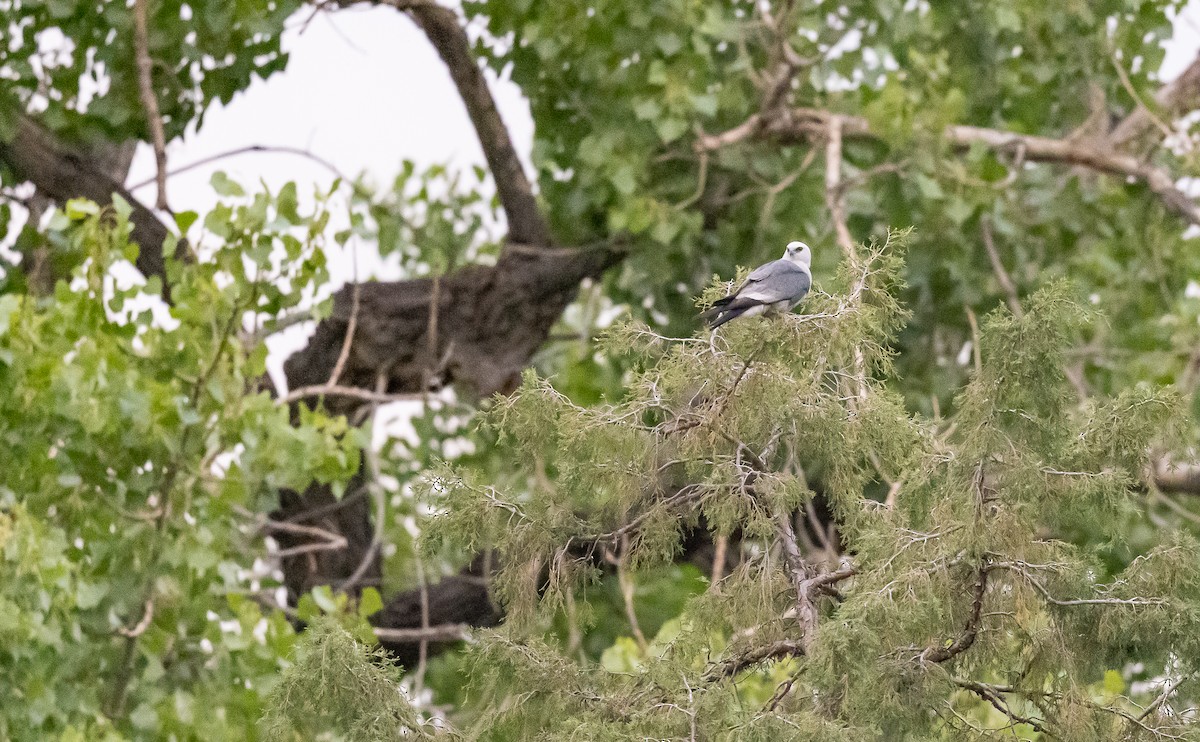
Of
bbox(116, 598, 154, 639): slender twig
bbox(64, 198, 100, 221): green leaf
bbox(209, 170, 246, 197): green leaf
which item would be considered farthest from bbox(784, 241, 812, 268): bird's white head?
bbox(116, 598, 154, 639): slender twig

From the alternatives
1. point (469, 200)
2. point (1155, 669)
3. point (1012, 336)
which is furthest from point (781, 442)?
point (469, 200)

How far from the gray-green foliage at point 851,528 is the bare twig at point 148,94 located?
2.39 metres

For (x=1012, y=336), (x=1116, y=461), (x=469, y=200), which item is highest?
(x=469, y=200)

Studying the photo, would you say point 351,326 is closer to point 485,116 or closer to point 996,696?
point 485,116

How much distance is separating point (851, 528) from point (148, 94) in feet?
9.89

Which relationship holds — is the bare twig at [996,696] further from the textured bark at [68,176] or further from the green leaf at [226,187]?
the textured bark at [68,176]

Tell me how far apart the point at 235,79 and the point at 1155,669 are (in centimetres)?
381

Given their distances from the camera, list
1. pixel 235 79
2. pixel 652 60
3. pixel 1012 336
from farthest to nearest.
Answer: pixel 652 60, pixel 235 79, pixel 1012 336

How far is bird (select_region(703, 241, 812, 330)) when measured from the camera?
254cm

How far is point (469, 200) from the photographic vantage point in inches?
280

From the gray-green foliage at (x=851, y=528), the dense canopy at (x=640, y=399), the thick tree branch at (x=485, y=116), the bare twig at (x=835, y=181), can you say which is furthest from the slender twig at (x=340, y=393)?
the gray-green foliage at (x=851, y=528)

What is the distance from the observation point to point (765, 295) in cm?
258

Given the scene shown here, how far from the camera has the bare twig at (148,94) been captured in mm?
4660

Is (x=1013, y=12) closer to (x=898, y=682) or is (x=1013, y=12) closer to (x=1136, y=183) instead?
(x=1136, y=183)
